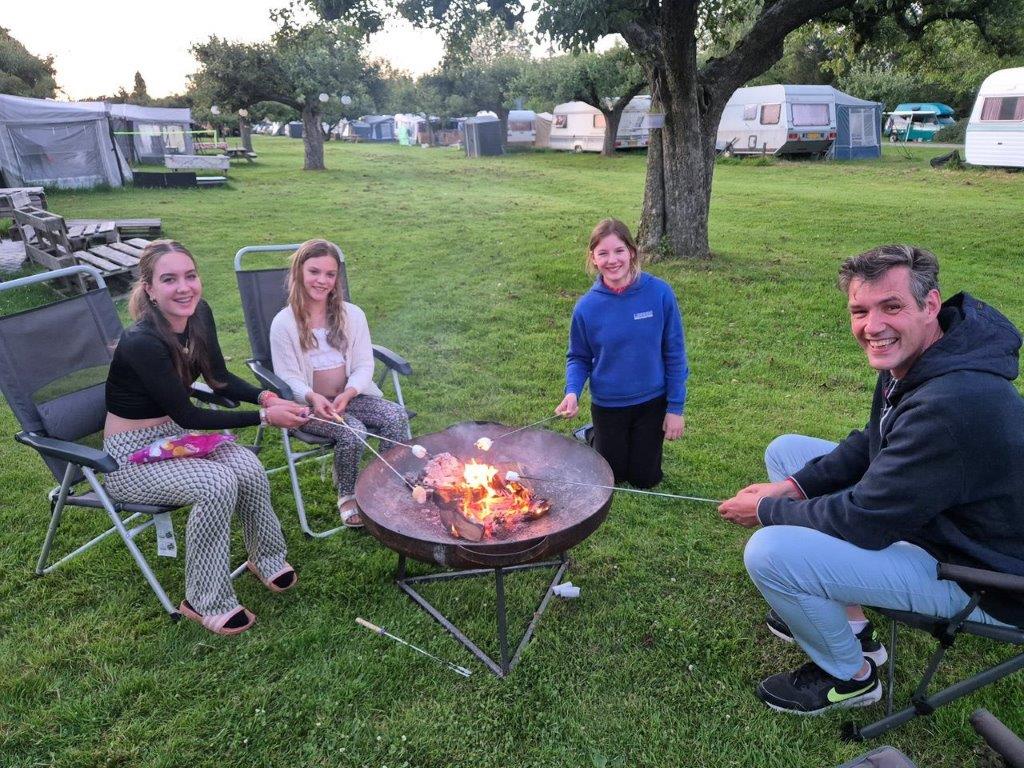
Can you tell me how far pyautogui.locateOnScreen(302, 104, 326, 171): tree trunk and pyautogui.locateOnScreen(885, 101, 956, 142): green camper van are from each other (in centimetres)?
2637

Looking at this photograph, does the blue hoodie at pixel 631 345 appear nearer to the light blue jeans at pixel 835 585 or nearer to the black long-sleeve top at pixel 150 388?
the light blue jeans at pixel 835 585

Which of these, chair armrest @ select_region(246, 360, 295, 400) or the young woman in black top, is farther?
chair armrest @ select_region(246, 360, 295, 400)

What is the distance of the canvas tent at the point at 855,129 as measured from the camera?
917 inches

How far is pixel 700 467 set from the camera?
13.8ft

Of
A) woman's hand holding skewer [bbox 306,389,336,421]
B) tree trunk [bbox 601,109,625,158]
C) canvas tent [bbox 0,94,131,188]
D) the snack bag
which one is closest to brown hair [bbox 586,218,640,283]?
woman's hand holding skewer [bbox 306,389,336,421]

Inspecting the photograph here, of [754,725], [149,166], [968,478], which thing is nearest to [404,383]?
[754,725]

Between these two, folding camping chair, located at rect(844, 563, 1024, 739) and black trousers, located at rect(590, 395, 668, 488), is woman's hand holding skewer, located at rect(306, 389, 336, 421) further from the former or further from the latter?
folding camping chair, located at rect(844, 563, 1024, 739)

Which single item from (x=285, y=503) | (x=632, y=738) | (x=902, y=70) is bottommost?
(x=632, y=738)

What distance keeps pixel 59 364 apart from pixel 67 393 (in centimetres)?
15

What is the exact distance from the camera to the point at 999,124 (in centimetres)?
1869

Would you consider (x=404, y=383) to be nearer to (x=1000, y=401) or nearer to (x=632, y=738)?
(x=632, y=738)

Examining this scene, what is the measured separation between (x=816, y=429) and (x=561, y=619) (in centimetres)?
264

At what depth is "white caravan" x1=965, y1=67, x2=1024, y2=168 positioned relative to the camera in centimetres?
1834

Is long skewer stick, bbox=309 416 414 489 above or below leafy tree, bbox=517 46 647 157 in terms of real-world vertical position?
below
